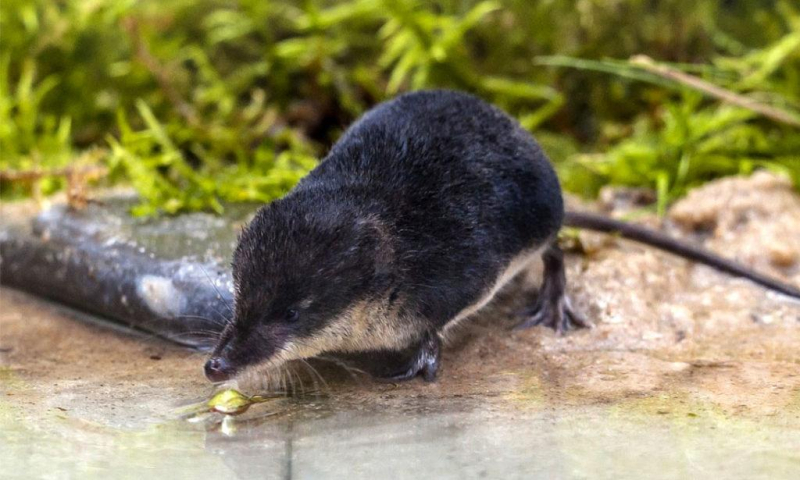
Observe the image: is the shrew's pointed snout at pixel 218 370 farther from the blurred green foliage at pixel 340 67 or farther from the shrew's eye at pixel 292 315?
the blurred green foliage at pixel 340 67

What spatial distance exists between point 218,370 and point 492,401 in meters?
0.83

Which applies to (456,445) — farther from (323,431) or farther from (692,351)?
(692,351)

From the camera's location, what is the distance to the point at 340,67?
6.99m

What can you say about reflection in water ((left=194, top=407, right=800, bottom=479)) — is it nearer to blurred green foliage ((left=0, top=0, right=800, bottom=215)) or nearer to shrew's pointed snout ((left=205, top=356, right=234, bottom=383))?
shrew's pointed snout ((left=205, top=356, right=234, bottom=383))

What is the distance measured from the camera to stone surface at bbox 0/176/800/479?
87.3 inches

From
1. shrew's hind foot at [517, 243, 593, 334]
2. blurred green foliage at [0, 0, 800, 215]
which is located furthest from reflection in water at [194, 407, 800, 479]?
blurred green foliage at [0, 0, 800, 215]

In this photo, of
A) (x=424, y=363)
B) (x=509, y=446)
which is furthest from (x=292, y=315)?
(x=509, y=446)

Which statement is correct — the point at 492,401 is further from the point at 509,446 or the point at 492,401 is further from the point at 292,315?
the point at 292,315

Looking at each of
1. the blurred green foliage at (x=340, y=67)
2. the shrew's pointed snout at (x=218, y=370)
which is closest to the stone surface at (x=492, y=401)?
the shrew's pointed snout at (x=218, y=370)

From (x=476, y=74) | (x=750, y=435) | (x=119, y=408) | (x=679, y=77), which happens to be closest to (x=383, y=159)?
(x=119, y=408)

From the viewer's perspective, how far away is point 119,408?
108 inches

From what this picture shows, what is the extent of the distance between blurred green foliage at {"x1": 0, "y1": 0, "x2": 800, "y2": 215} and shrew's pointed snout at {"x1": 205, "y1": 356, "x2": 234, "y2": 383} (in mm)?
3091

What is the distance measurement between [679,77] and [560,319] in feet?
5.78

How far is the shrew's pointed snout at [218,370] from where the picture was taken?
2.79 meters
